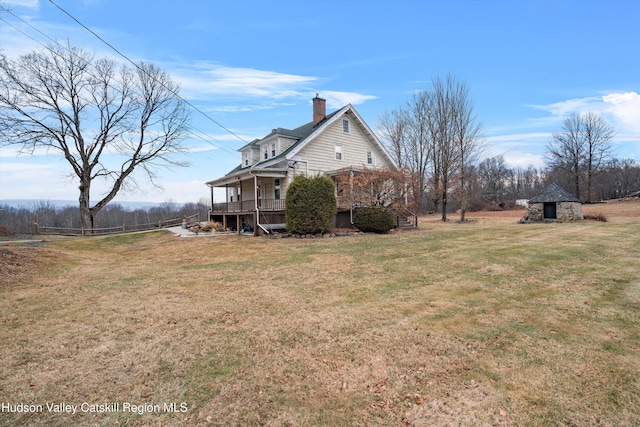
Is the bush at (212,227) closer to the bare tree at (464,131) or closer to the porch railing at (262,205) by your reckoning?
the porch railing at (262,205)

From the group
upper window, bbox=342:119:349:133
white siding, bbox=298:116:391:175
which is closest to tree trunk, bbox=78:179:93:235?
white siding, bbox=298:116:391:175

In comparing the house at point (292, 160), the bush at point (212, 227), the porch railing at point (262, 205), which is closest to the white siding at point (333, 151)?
the house at point (292, 160)

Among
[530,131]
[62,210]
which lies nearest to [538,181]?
[530,131]

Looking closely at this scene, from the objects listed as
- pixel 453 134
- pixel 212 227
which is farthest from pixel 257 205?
pixel 453 134

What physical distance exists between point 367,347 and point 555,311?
11.1 feet

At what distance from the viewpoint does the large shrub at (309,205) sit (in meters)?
15.1

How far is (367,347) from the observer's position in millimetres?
3783

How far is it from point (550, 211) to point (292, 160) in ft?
70.0

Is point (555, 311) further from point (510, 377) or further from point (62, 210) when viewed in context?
point (62, 210)

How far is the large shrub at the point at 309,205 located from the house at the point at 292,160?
7.97ft

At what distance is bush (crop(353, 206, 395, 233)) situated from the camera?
16406 millimetres

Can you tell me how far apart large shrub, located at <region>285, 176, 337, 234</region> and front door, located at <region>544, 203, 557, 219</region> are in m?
20.0

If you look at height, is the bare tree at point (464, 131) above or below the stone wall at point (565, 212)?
above

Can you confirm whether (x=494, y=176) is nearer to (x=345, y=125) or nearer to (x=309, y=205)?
(x=345, y=125)
